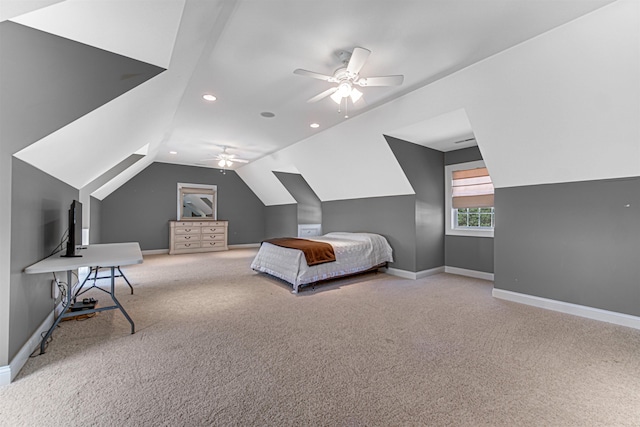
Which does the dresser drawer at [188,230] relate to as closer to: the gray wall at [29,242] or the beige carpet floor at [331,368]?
the beige carpet floor at [331,368]

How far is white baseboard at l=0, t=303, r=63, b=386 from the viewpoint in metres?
1.80

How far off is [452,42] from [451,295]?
305cm

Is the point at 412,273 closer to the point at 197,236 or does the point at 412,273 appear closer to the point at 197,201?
the point at 197,236

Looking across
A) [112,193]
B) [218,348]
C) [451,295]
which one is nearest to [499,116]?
[451,295]

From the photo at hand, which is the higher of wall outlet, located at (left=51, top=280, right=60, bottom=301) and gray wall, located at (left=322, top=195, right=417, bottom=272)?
gray wall, located at (left=322, top=195, right=417, bottom=272)

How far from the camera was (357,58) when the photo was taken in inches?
94.4

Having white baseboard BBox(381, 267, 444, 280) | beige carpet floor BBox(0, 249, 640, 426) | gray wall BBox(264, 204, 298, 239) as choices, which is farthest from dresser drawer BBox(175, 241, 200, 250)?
white baseboard BBox(381, 267, 444, 280)

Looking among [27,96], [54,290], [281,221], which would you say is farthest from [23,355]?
[281,221]

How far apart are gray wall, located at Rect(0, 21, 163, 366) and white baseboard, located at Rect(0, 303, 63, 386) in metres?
0.06

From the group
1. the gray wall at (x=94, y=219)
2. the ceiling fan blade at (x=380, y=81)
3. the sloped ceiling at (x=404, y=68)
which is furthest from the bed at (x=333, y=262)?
the gray wall at (x=94, y=219)

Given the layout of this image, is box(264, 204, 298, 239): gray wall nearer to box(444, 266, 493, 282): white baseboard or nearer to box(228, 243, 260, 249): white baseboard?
box(228, 243, 260, 249): white baseboard

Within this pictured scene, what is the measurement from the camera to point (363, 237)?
5.15m

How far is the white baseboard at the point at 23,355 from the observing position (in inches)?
70.7

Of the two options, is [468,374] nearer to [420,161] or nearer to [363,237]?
[363,237]
